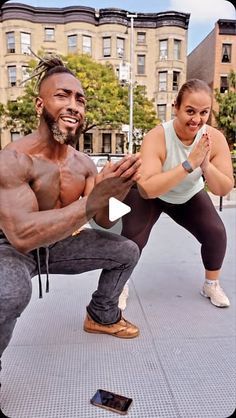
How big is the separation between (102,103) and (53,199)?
1350cm

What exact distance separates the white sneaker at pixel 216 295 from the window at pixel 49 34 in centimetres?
1708

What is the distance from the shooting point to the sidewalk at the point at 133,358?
103cm

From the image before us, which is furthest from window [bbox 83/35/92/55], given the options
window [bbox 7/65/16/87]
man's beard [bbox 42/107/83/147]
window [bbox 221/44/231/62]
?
man's beard [bbox 42/107/83/147]

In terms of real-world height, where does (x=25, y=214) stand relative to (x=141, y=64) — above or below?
below

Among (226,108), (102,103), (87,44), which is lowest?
(226,108)

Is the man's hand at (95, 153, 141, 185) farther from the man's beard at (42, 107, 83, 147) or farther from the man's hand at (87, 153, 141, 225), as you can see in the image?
the man's beard at (42, 107, 83, 147)

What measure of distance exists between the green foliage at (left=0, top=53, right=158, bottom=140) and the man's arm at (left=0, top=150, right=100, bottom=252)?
1286cm

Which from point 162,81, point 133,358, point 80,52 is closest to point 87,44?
point 80,52

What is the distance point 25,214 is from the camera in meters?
0.97

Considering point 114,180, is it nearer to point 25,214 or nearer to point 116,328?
point 25,214

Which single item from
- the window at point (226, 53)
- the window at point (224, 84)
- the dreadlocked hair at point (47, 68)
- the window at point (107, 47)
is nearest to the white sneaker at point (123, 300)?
the dreadlocked hair at point (47, 68)

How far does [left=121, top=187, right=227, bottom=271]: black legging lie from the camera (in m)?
1.72

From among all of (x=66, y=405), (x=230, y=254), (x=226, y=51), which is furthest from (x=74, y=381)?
(x=226, y=51)

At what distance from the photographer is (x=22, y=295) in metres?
0.99
